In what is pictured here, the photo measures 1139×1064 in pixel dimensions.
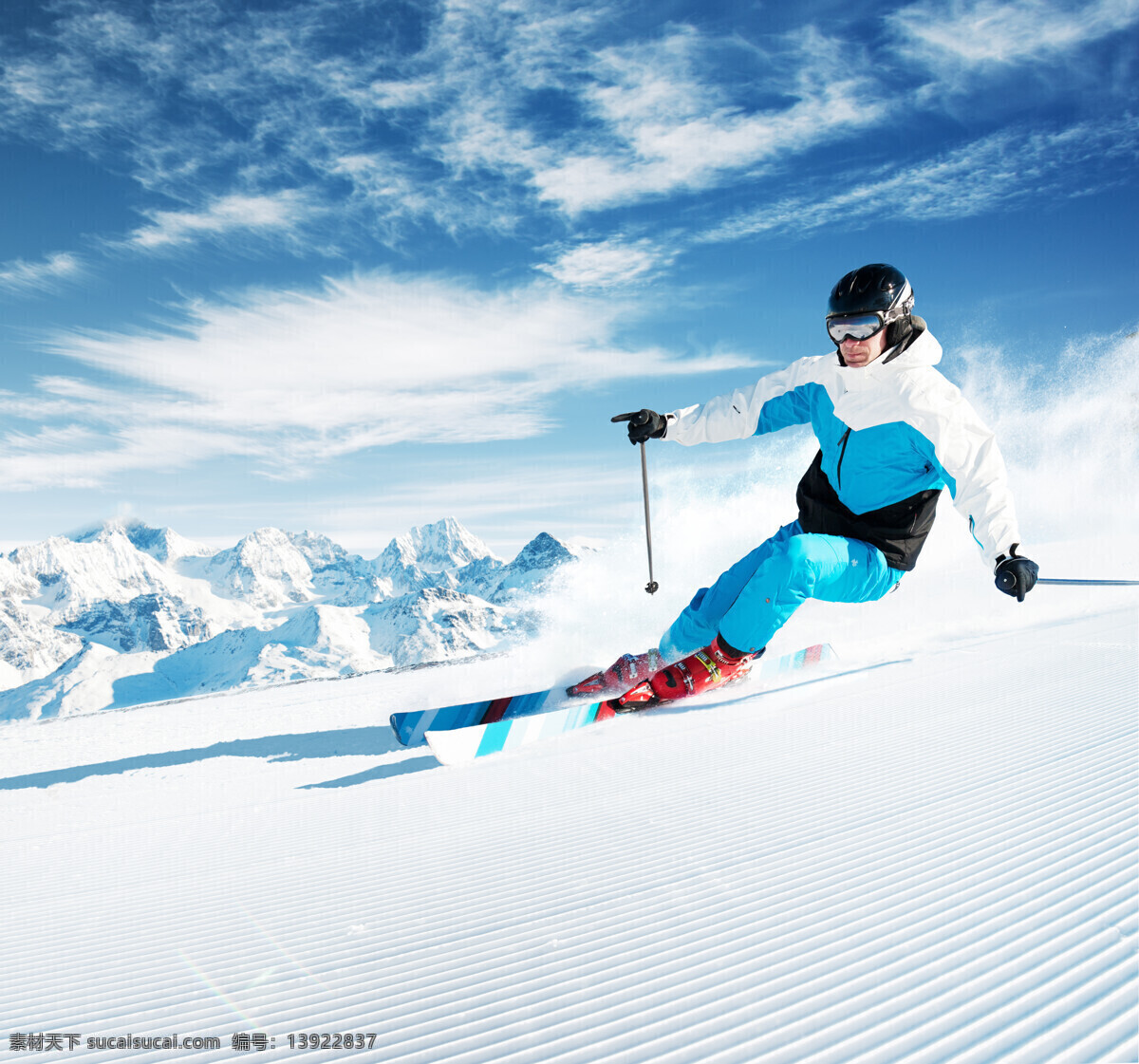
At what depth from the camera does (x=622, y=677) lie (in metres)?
4.64

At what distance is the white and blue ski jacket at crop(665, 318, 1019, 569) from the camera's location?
337 centimetres

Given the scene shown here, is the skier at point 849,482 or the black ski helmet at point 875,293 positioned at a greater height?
the black ski helmet at point 875,293

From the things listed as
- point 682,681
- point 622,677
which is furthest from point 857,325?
point 622,677

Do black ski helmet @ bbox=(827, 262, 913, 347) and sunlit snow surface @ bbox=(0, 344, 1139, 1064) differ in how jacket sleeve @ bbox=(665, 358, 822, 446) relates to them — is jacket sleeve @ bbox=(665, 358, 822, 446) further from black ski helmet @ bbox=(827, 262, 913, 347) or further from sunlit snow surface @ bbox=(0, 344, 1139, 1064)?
sunlit snow surface @ bbox=(0, 344, 1139, 1064)

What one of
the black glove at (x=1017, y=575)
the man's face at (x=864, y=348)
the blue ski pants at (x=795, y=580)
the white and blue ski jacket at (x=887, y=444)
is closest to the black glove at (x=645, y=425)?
the white and blue ski jacket at (x=887, y=444)

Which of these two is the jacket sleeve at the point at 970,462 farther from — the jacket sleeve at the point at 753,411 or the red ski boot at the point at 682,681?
the red ski boot at the point at 682,681

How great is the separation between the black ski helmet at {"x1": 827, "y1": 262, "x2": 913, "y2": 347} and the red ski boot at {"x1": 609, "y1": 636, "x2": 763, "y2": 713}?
6.55 ft

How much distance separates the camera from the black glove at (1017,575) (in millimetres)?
3031

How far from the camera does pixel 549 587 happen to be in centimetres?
756

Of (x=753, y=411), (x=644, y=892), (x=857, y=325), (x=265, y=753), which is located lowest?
(x=265, y=753)

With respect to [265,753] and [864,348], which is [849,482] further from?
[265,753]

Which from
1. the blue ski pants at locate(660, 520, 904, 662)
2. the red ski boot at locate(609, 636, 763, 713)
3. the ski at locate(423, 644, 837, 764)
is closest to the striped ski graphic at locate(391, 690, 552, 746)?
the ski at locate(423, 644, 837, 764)

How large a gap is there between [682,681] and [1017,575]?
6.30ft

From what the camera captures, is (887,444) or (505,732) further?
(505,732)
